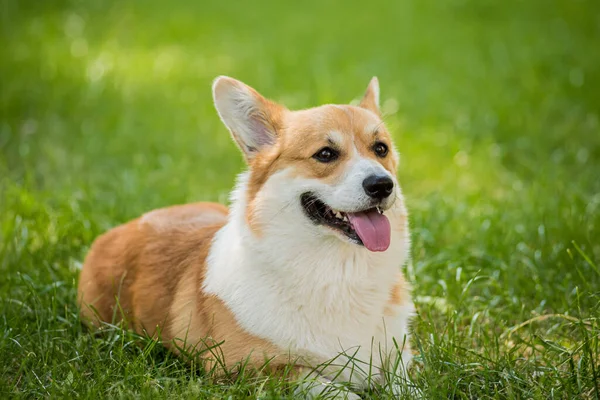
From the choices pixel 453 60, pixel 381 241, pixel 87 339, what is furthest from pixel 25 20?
pixel 381 241

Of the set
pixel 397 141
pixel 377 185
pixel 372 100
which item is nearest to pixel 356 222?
pixel 377 185

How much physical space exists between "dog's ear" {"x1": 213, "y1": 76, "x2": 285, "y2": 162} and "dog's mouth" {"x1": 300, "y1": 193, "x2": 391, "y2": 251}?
42 cm

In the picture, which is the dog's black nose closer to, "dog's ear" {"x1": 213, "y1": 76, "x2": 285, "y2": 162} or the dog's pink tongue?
the dog's pink tongue

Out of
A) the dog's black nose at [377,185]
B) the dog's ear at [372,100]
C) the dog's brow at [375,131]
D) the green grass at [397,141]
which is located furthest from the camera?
the dog's ear at [372,100]

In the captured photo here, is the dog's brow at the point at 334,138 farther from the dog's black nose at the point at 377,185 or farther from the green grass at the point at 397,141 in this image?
the green grass at the point at 397,141

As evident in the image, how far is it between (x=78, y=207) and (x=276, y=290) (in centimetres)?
222

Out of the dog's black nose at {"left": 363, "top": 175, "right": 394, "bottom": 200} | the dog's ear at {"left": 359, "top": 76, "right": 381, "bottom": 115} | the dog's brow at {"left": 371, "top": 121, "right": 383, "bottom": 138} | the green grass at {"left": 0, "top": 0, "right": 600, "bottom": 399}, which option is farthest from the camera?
the dog's ear at {"left": 359, "top": 76, "right": 381, "bottom": 115}

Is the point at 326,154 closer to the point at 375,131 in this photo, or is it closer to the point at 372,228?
the point at 375,131

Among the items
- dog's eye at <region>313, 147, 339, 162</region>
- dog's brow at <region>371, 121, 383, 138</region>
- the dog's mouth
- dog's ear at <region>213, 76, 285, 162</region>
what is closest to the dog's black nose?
the dog's mouth

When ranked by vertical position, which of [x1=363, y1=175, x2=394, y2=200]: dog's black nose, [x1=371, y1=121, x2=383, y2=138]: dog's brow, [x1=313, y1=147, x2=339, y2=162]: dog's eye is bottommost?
[x1=363, y1=175, x2=394, y2=200]: dog's black nose

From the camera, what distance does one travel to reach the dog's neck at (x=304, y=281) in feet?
10.1

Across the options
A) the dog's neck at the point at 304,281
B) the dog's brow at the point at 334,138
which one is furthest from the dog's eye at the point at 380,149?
the dog's neck at the point at 304,281

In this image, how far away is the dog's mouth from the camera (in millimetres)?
3058

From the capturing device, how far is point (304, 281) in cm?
310
